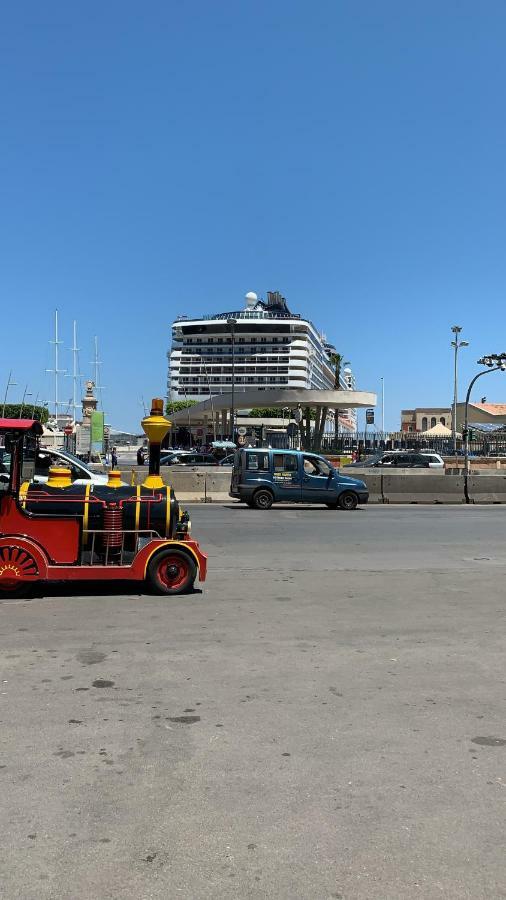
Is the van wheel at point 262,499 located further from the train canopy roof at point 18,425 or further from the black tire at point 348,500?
the train canopy roof at point 18,425

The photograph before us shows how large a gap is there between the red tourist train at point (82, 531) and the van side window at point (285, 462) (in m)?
12.8

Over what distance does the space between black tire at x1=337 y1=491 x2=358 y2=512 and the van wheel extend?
83.6 inches

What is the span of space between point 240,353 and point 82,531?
155445 mm

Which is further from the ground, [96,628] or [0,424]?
[0,424]

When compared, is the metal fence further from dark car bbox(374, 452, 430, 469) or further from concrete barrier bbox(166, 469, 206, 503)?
concrete barrier bbox(166, 469, 206, 503)

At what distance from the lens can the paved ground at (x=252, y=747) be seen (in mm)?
3258

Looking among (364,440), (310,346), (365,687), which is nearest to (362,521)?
(365,687)

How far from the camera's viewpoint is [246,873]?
321 centimetres

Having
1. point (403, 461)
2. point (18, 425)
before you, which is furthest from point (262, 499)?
point (403, 461)

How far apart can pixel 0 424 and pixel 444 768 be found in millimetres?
6123

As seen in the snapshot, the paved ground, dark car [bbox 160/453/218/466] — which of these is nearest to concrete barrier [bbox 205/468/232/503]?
dark car [bbox 160/453/218/466]

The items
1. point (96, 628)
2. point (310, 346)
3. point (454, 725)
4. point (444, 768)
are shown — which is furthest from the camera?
point (310, 346)

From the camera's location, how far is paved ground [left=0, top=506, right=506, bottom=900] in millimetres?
3258

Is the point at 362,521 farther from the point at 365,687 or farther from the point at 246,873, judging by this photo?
the point at 246,873
